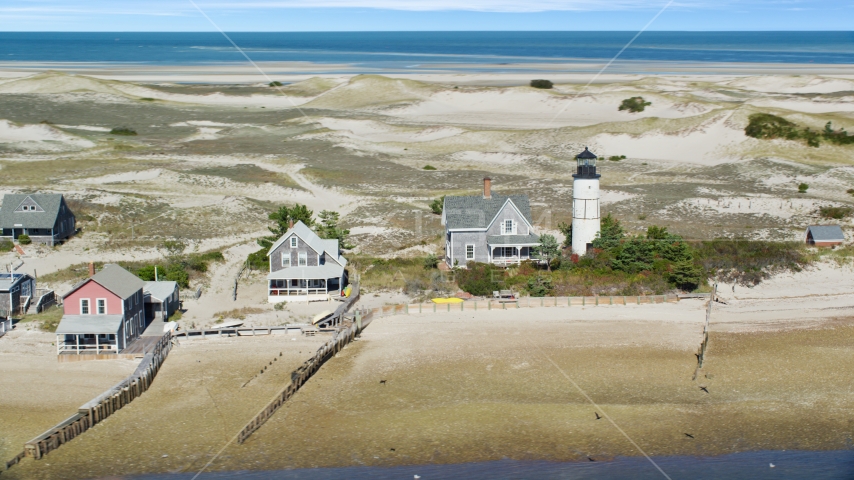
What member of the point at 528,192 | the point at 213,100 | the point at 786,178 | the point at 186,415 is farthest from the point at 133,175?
the point at 213,100

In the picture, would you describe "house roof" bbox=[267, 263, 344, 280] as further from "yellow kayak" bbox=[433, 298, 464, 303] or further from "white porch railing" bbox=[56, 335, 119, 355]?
"white porch railing" bbox=[56, 335, 119, 355]

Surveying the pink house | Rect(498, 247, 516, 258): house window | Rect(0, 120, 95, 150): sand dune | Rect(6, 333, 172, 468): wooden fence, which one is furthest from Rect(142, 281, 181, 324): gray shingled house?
Rect(0, 120, 95, 150): sand dune

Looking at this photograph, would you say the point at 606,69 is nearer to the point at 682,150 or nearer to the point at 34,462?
the point at 682,150

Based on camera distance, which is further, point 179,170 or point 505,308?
point 179,170

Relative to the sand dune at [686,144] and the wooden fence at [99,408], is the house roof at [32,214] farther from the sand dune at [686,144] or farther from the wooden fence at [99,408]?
the sand dune at [686,144]

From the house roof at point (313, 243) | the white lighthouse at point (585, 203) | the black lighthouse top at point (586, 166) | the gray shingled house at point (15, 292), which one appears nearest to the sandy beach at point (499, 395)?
the house roof at point (313, 243)

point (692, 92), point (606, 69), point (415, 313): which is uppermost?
point (606, 69)

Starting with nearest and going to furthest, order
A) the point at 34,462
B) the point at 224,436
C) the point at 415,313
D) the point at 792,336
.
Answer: the point at 34,462 < the point at 224,436 < the point at 792,336 < the point at 415,313
